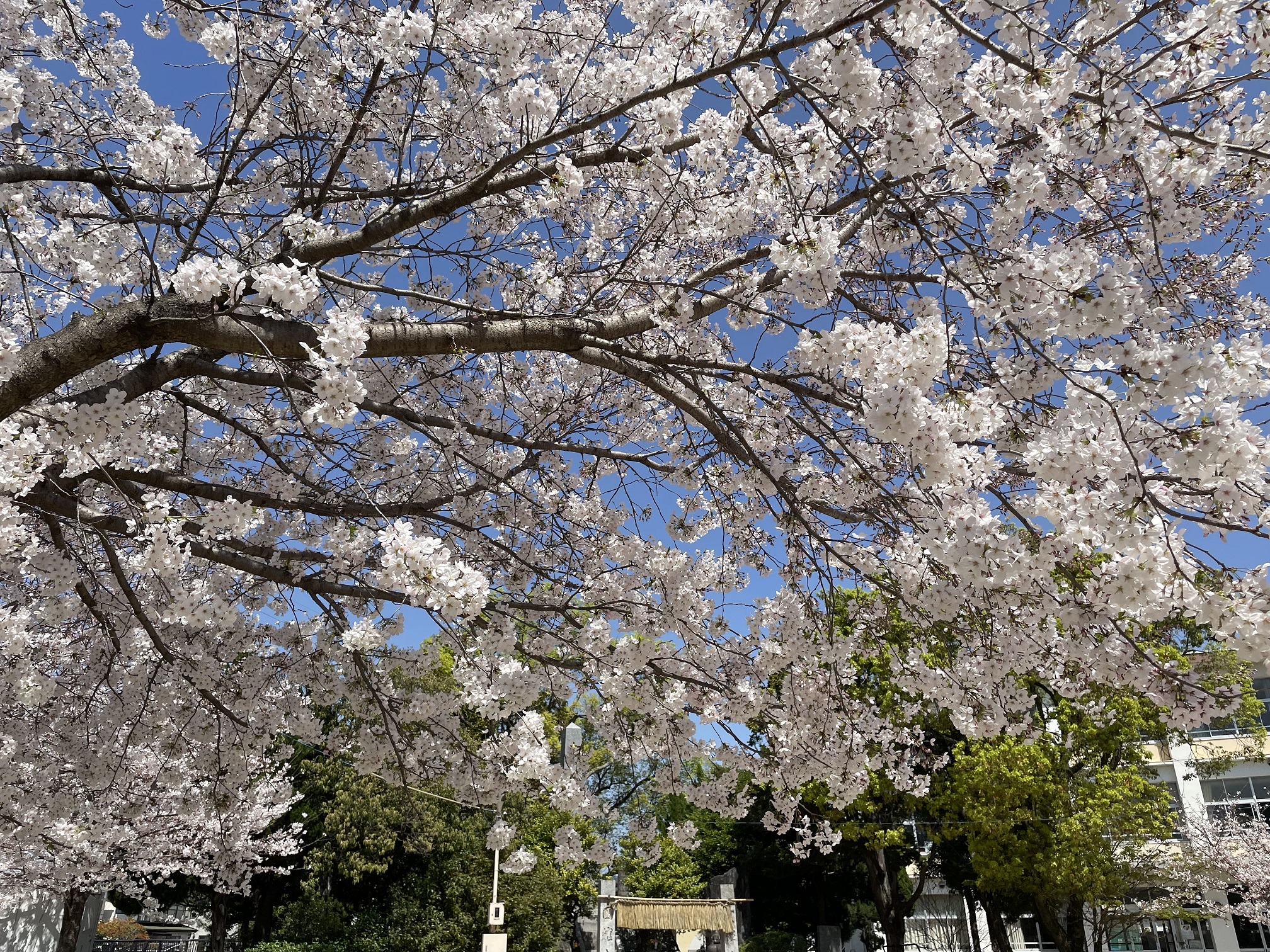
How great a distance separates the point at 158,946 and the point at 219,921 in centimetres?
201

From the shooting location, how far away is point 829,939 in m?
16.5

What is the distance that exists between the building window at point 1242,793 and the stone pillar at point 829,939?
10072 millimetres

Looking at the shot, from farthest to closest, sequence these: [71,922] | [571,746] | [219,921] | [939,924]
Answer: [939,924] < [219,921] < [71,922] < [571,746]

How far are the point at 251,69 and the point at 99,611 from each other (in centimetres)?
302

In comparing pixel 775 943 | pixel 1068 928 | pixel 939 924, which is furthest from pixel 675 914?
pixel 939 924

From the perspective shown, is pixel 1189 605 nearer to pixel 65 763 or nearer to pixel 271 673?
pixel 271 673

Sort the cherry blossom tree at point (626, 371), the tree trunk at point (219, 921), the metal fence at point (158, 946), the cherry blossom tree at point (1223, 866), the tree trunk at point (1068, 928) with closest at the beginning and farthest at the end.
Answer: the cherry blossom tree at point (626, 371), the tree trunk at point (1068, 928), the cherry blossom tree at point (1223, 866), the tree trunk at point (219, 921), the metal fence at point (158, 946)

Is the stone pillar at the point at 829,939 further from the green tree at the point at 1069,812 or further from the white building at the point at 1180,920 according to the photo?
the green tree at the point at 1069,812

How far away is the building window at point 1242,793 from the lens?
794 inches

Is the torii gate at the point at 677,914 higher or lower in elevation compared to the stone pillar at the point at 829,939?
higher

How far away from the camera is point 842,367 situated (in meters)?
2.77

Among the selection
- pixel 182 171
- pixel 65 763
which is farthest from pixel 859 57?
pixel 65 763

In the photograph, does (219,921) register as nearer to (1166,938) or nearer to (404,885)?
(404,885)

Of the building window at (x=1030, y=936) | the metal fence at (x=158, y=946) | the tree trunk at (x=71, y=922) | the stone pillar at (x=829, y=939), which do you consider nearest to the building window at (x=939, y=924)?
the stone pillar at (x=829, y=939)
